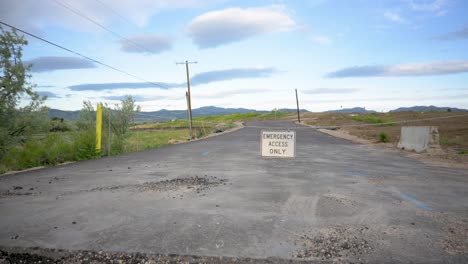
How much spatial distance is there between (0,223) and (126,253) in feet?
8.51

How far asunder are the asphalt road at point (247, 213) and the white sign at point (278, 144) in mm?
616

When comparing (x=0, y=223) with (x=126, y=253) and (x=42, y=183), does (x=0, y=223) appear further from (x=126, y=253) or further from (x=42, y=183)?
(x=42, y=183)

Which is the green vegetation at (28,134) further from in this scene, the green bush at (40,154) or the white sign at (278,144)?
the white sign at (278,144)

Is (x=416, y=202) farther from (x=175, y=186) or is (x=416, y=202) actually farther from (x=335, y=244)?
(x=175, y=186)

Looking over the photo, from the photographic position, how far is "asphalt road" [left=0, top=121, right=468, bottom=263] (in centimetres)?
434

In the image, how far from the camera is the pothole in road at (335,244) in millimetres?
4062

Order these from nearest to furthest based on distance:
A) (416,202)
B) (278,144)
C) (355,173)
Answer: (416,202) < (278,144) < (355,173)

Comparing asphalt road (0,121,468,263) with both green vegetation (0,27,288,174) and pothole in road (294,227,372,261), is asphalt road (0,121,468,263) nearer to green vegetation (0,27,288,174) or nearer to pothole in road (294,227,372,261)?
pothole in road (294,227,372,261)

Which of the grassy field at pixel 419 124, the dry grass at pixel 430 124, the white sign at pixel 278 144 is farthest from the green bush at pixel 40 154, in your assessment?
the grassy field at pixel 419 124

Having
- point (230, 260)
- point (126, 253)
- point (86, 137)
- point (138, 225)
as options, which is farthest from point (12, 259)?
point (86, 137)

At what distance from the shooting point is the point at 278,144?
1051cm

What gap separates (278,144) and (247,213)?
4.80 metres

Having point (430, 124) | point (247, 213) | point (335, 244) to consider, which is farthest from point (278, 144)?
Result: point (430, 124)

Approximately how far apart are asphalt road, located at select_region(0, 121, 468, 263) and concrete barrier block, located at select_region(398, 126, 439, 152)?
632 centimetres
